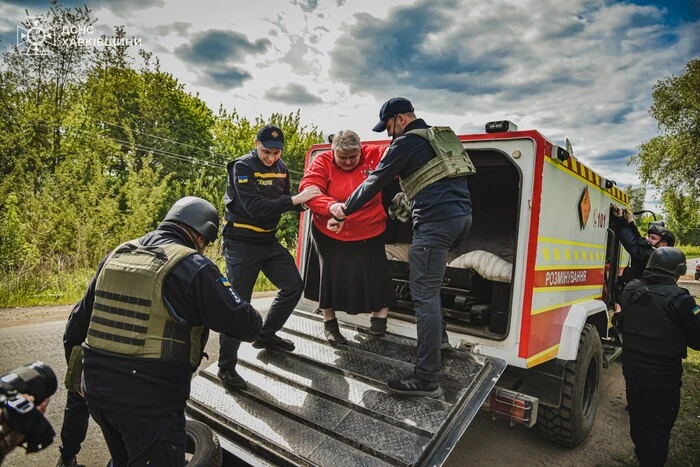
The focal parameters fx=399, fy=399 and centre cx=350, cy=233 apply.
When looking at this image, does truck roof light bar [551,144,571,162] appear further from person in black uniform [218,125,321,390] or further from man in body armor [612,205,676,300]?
man in body armor [612,205,676,300]

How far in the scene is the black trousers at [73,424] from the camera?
228 cm

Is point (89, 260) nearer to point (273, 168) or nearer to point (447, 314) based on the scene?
point (273, 168)

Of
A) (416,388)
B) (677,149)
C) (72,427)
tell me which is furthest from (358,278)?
(677,149)

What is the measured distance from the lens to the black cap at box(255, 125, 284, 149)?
309 cm

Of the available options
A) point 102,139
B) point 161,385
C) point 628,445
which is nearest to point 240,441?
point 161,385

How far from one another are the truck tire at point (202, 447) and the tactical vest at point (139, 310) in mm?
654

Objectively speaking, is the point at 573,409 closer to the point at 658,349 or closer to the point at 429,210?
the point at 658,349

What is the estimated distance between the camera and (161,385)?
1753 mm

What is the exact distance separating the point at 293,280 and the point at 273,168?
92 centimetres

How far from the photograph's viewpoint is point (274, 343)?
321 cm

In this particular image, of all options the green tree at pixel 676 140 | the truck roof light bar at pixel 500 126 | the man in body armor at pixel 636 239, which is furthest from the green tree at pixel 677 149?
the truck roof light bar at pixel 500 126

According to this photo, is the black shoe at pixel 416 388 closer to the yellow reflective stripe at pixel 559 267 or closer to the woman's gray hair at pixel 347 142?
the yellow reflective stripe at pixel 559 267

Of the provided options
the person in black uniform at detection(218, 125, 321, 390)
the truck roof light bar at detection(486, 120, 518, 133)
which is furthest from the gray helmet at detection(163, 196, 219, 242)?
the truck roof light bar at detection(486, 120, 518, 133)

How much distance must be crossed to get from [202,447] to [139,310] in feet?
3.14
